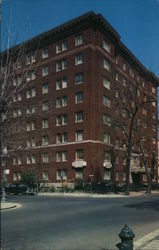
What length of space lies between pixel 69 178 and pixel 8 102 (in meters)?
45.2

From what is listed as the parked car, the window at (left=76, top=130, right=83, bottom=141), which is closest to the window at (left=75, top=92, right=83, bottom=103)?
the window at (left=76, top=130, right=83, bottom=141)

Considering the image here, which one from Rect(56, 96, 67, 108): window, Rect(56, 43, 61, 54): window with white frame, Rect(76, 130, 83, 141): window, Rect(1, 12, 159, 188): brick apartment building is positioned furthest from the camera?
Rect(56, 43, 61, 54): window with white frame

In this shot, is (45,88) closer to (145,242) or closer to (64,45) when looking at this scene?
(64,45)

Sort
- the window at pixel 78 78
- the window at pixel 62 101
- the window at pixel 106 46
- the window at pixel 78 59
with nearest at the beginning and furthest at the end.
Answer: the window at pixel 78 78 → the window at pixel 78 59 → the window at pixel 106 46 → the window at pixel 62 101

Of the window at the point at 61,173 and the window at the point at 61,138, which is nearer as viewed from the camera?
the window at the point at 61,173

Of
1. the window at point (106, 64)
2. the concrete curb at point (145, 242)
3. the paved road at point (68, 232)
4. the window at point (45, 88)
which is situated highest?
the window at point (106, 64)

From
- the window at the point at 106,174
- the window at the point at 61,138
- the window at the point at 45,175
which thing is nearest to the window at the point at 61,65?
the window at the point at 61,138

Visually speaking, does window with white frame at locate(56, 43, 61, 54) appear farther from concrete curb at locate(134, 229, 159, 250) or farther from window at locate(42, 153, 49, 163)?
Answer: concrete curb at locate(134, 229, 159, 250)

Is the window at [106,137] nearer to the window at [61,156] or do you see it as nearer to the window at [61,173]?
the window at [61,156]

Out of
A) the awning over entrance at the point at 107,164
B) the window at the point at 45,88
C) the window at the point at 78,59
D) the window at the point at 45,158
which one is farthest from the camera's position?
the window at the point at 45,88

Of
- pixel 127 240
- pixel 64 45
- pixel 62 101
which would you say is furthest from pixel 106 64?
pixel 127 240

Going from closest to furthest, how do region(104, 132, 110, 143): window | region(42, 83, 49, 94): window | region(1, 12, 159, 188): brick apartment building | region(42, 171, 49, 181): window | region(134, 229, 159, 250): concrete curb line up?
region(134, 229, 159, 250): concrete curb
region(1, 12, 159, 188): brick apartment building
region(104, 132, 110, 143): window
region(42, 171, 49, 181): window
region(42, 83, 49, 94): window

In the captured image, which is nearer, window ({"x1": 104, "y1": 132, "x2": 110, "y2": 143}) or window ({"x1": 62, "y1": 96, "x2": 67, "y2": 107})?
window ({"x1": 104, "y1": 132, "x2": 110, "y2": 143})

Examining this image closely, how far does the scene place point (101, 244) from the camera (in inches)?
373
